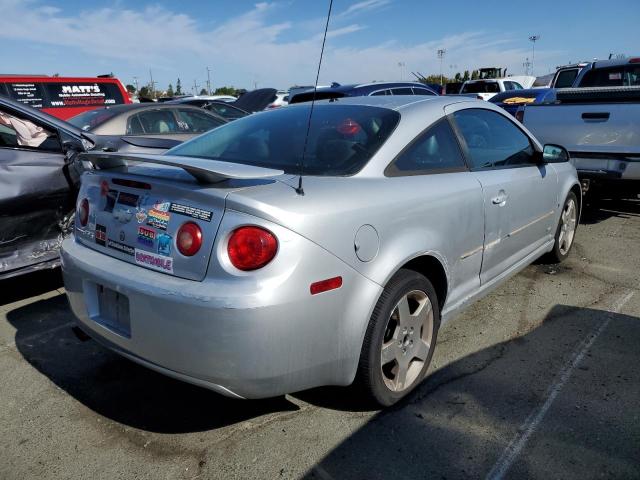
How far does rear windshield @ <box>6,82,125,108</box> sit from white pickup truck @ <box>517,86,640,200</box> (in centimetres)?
889

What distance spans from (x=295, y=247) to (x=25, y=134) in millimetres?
3256

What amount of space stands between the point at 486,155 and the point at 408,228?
3.91 ft

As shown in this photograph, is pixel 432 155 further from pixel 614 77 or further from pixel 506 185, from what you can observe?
pixel 614 77

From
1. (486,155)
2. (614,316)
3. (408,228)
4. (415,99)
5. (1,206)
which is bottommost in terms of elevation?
(614,316)

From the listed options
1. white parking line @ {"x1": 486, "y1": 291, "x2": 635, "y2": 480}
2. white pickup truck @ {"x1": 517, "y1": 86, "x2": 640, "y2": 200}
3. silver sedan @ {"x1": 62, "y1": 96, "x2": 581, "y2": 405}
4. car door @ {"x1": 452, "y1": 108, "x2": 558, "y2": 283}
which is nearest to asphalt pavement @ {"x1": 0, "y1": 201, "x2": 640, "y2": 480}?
white parking line @ {"x1": 486, "y1": 291, "x2": 635, "y2": 480}

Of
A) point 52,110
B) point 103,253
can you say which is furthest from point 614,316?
point 52,110

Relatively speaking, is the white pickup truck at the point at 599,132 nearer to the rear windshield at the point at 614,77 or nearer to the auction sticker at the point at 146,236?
the rear windshield at the point at 614,77

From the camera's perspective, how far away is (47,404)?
2727 mm

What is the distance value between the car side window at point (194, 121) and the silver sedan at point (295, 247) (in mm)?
4633

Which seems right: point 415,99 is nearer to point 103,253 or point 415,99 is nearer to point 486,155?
point 486,155

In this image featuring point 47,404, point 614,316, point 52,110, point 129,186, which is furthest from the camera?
point 52,110

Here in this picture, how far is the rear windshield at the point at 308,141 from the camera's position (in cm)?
256

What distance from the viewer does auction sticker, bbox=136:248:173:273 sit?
214 cm

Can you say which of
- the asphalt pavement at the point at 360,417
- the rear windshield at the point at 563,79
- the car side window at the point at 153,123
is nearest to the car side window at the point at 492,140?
the asphalt pavement at the point at 360,417
